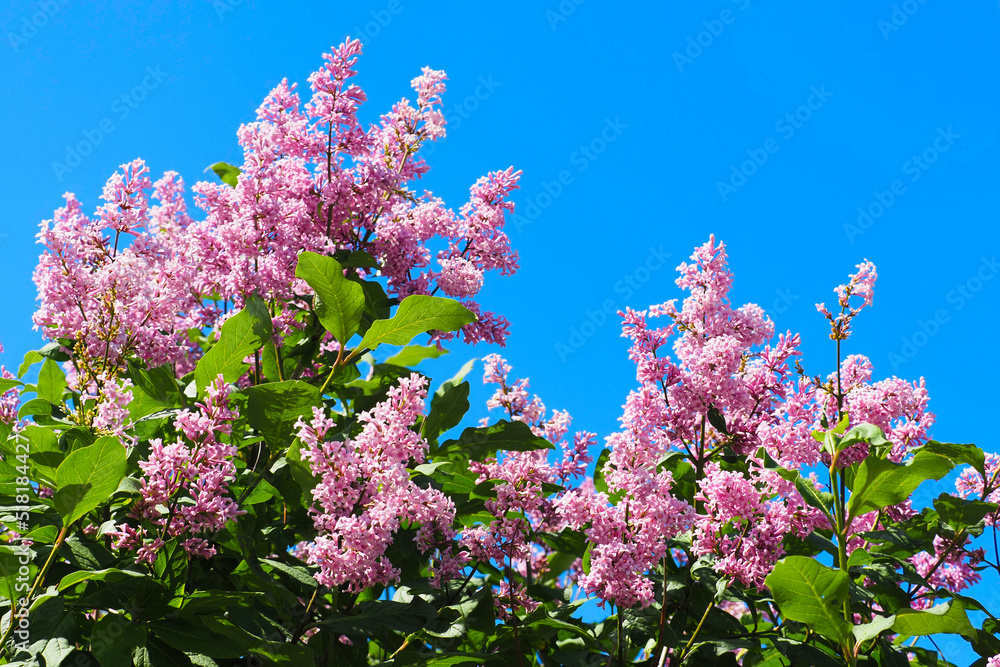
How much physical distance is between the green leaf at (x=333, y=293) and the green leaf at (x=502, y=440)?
0.64 m

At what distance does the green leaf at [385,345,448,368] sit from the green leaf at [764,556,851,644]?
64.6 inches

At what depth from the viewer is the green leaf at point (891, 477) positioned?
2475 mm

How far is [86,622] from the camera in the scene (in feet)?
8.93

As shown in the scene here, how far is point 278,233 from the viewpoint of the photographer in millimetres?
3471

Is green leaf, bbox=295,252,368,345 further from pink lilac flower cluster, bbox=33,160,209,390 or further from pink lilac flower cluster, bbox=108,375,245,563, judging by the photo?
pink lilac flower cluster, bbox=33,160,209,390

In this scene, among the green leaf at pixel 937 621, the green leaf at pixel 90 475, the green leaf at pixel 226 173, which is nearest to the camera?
the green leaf at pixel 90 475

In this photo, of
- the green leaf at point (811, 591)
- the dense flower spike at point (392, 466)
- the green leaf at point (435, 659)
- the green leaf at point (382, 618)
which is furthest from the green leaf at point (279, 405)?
the green leaf at point (811, 591)

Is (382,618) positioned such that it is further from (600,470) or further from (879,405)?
(879,405)

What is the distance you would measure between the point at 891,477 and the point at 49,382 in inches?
144

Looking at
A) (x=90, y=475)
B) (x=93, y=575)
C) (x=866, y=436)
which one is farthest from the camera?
(x=866, y=436)

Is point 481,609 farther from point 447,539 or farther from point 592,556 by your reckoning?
point 592,556

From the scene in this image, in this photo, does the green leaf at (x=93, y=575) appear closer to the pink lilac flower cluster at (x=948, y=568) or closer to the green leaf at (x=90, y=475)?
the green leaf at (x=90, y=475)

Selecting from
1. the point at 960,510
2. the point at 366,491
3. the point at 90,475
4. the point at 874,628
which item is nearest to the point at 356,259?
the point at 366,491

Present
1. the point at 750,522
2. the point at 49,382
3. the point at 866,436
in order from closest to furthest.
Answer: the point at 866,436
the point at 750,522
the point at 49,382
